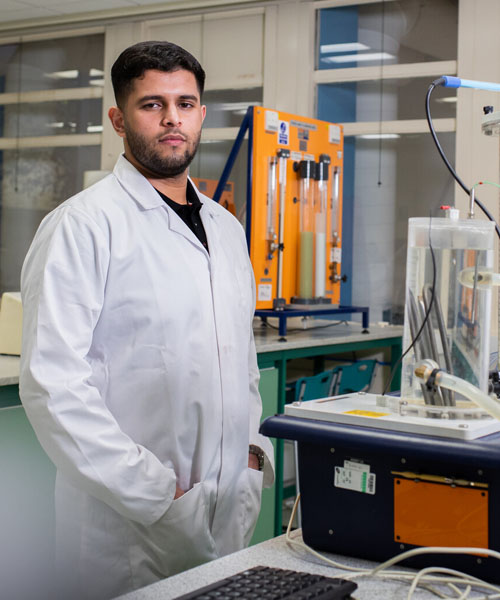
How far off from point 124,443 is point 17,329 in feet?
3.59

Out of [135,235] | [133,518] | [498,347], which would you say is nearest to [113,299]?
[135,235]

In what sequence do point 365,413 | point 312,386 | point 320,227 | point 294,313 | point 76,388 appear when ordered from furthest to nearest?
point 320,227
point 294,313
point 312,386
point 76,388
point 365,413

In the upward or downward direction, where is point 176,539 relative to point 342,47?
downward

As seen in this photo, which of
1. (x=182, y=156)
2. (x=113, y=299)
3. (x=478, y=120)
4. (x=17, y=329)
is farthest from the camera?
(x=478, y=120)

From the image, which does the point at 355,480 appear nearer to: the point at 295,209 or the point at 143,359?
the point at 143,359

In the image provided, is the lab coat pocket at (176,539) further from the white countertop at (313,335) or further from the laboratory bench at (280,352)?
the laboratory bench at (280,352)

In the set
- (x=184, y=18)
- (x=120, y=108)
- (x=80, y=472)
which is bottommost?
(x=80, y=472)

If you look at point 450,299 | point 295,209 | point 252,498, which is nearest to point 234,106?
point 295,209

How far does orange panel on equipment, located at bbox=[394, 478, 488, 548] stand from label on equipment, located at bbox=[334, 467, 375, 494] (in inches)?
1.5

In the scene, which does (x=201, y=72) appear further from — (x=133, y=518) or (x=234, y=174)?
(x=234, y=174)

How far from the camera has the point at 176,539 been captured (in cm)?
151

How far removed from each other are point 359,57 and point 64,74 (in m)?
2.30

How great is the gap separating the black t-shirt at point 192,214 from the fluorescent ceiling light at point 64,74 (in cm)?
407

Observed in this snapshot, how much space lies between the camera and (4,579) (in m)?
0.68
